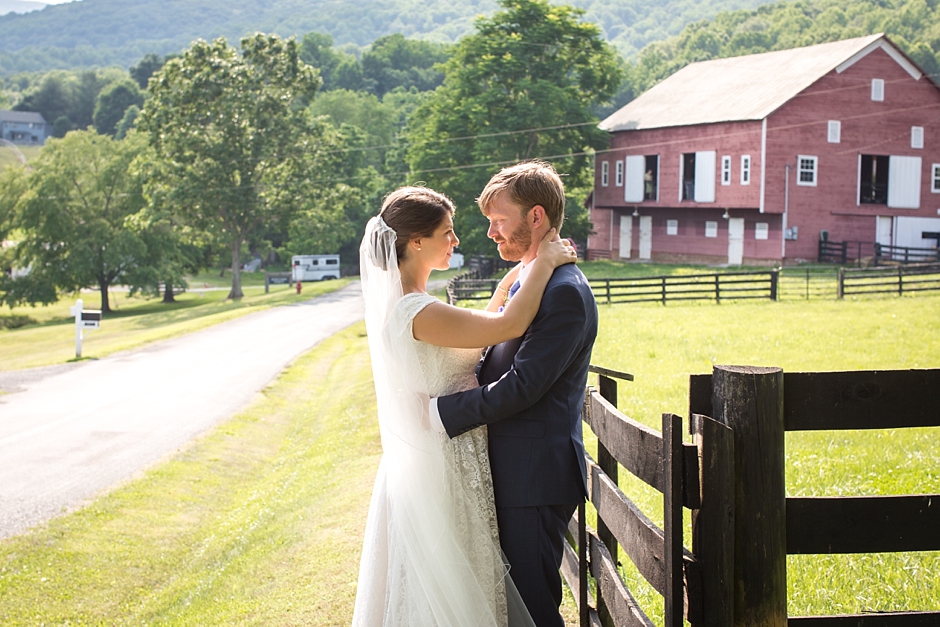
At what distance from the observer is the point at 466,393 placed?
3451 millimetres

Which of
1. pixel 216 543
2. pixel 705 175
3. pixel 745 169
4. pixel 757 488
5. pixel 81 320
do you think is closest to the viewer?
pixel 757 488

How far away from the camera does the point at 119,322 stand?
42.8 m

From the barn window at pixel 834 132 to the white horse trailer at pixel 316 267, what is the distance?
39.2 meters

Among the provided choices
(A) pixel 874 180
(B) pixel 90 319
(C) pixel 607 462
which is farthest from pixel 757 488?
(A) pixel 874 180

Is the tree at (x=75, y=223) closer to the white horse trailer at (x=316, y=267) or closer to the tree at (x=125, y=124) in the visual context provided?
the white horse trailer at (x=316, y=267)

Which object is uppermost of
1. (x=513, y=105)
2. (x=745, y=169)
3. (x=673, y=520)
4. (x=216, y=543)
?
(x=513, y=105)

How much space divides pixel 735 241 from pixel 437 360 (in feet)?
122

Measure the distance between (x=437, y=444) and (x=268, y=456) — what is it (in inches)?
401

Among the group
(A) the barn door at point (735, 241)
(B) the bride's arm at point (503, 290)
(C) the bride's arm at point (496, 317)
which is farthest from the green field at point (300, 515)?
(A) the barn door at point (735, 241)

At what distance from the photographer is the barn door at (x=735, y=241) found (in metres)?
38.5

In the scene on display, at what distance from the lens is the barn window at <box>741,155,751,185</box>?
37.0 meters

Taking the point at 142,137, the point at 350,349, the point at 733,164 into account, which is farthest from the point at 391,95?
the point at 350,349

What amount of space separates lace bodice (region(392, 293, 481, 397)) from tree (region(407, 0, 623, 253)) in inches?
1452

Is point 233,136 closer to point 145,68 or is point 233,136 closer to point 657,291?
point 657,291
